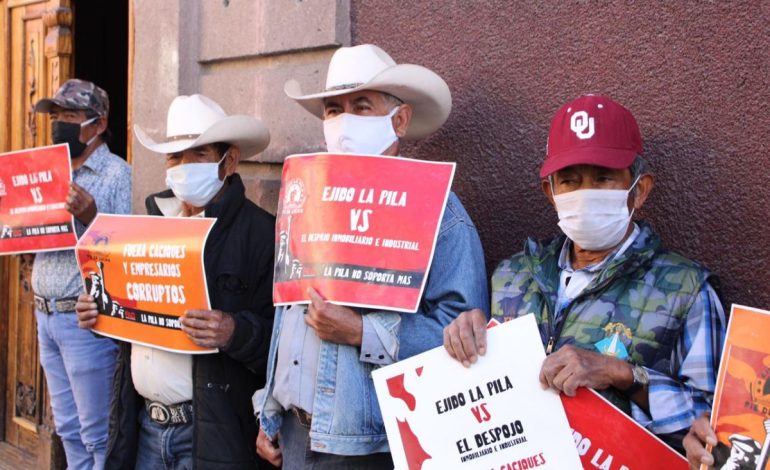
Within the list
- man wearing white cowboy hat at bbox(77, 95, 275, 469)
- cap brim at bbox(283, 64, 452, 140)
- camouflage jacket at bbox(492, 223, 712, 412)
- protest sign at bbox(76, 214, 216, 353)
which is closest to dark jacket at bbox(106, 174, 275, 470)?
man wearing white cowboy hat at bbox(77, 95, 275, 469)

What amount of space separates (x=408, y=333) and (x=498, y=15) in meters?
A: 1.30

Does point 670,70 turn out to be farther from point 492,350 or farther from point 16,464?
point 16,464

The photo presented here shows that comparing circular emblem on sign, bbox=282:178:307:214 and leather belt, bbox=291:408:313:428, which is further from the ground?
circular emblem on sign, bbox=282:178:307:214

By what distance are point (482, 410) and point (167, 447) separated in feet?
5.09

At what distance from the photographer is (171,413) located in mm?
3215

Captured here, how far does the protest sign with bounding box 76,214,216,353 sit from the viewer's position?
311 centimetres

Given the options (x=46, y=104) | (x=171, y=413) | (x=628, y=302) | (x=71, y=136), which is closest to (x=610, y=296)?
(x=628, y=302)

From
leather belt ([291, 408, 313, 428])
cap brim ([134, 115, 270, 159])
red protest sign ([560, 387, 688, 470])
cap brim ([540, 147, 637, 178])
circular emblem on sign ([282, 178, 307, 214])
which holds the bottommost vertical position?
leather belt ([291, 408, 313, 428])

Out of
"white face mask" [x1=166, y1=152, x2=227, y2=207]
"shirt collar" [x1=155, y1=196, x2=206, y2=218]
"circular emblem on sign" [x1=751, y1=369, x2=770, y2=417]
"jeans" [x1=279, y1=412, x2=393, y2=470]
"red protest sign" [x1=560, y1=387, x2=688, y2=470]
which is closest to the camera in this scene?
"circular emblem on sign" [x1=751, y1=369, x2=770, y2=417]

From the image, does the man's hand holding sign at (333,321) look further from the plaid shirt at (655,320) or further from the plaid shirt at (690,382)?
the plaid shirt at (690,382)

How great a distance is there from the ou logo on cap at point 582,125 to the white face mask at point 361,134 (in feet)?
2.33

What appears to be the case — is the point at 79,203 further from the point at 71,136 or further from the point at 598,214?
the point at 598,214

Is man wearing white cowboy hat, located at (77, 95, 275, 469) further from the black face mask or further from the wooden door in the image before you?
the wooden door

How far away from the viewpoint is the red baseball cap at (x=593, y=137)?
225cm
